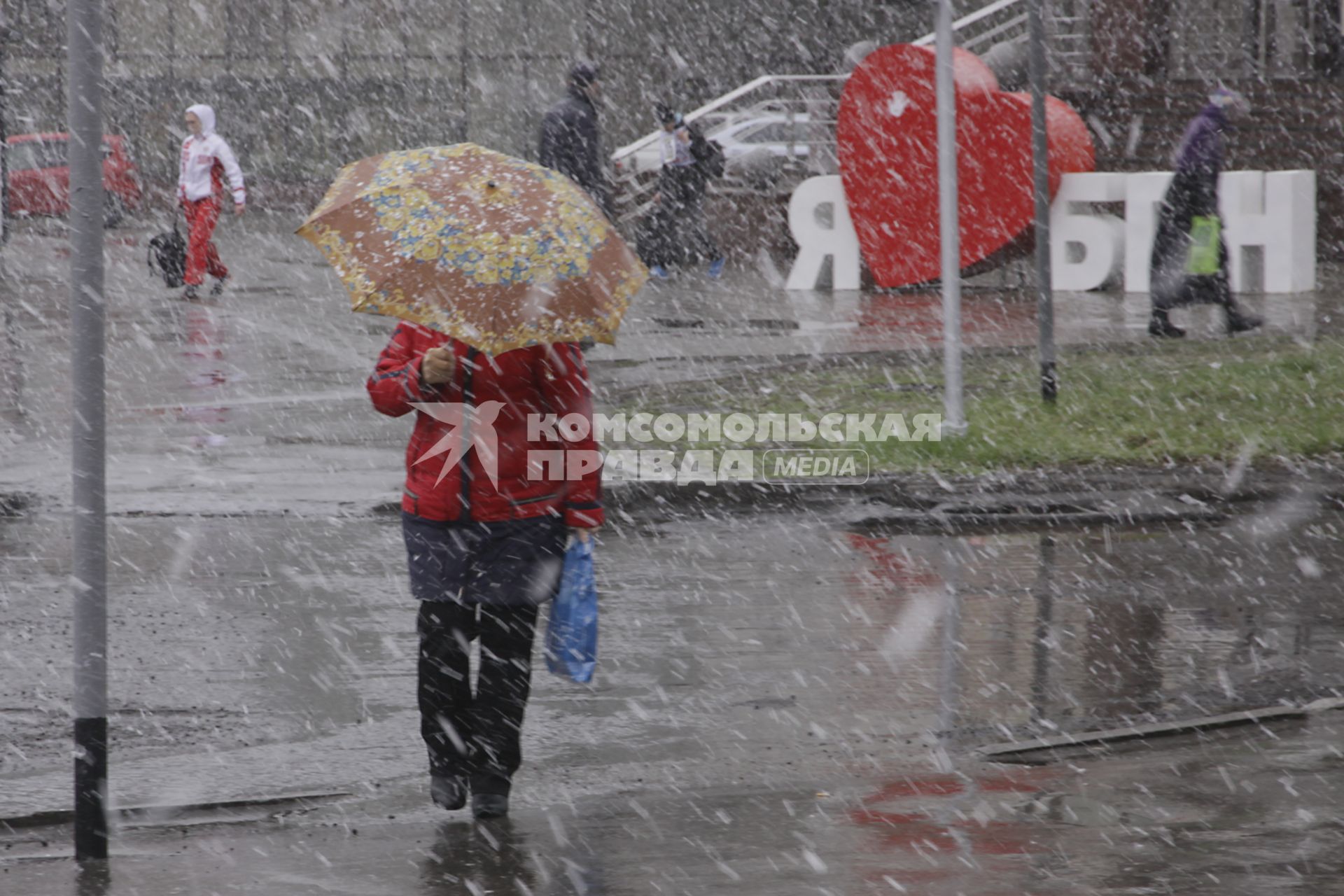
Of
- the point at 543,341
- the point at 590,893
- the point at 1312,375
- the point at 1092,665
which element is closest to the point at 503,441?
the point at 543,341

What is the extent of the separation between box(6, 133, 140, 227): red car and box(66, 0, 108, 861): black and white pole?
30.5 m

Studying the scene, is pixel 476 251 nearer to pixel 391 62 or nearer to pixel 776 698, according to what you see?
pixel 776 698

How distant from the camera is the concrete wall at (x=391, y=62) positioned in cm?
4297

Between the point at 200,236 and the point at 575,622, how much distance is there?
16220 millimetres

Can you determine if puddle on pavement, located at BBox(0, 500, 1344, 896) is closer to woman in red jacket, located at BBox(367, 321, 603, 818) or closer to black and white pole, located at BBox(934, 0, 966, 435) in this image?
woman in red jacket, located at BBox(367, 321, 603, 818)

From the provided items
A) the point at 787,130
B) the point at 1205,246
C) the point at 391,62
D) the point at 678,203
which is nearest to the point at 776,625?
the point at 1205,246

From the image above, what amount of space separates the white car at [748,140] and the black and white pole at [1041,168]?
20.2m

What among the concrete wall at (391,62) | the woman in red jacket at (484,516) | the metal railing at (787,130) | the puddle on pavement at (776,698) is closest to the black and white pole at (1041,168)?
the puddle on pavement at (776,698)

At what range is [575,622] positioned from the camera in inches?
223

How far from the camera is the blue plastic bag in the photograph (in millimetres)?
5656

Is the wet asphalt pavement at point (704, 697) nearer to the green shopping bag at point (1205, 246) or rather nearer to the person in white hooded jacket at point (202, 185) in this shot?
the green shopping bag at point (1205, 246)

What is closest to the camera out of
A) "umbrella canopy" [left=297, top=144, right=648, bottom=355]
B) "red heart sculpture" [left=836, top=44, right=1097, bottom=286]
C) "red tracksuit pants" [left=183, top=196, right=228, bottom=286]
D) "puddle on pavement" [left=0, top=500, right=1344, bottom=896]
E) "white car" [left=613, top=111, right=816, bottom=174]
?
"puddle on pavement" [left=0, top=500, right=1344, bottom=896]

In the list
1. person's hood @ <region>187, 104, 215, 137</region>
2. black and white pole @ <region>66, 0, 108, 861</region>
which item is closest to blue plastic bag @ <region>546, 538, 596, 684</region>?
black and white pole @ <region>66, 0, 108, 861</region>

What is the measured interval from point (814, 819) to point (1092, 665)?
2197mm
